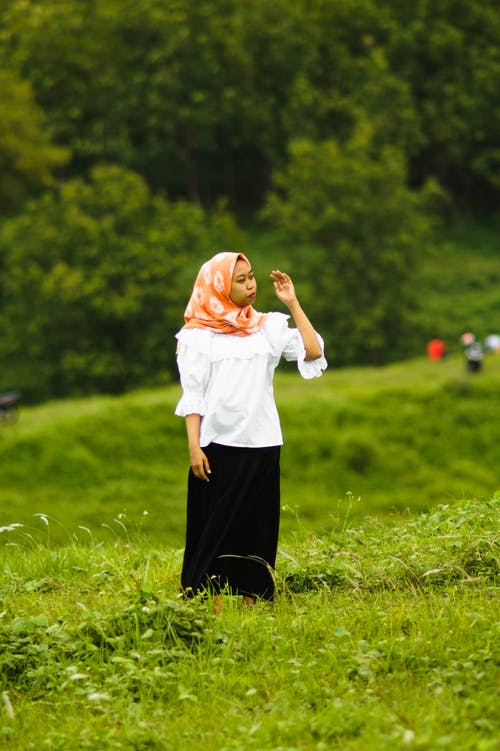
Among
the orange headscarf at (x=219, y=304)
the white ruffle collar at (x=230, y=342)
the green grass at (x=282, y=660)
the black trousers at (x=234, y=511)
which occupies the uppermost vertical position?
the orange headscarf at (x=219, y=304)

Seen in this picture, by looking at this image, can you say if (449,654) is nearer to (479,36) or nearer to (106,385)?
(106,385)

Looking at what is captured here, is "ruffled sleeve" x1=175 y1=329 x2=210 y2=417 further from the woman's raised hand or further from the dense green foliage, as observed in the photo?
the dense green foliage

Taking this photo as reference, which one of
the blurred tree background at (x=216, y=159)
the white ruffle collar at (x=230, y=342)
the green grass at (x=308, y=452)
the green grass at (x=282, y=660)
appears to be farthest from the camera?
the blurred tree background at (x=216, y=159)

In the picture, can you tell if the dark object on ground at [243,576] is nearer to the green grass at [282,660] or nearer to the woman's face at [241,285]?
the green grass at [282,660]

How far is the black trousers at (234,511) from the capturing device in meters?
5.88

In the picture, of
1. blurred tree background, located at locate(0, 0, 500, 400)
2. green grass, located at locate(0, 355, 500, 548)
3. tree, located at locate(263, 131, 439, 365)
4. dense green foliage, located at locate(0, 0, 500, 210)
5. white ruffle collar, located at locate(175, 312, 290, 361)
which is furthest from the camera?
dense green foliage, located at locate(0, 0, 500, 210)

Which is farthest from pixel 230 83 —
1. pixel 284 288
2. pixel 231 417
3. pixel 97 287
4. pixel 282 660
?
pixel 282 660

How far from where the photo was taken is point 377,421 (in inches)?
910

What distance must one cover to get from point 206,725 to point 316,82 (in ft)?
161

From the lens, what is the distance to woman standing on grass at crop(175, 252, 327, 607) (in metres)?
5.86

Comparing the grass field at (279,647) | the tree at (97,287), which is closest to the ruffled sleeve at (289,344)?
the grass field at (279,647)

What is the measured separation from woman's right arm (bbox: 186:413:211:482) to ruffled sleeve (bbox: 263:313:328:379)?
2.09 ft

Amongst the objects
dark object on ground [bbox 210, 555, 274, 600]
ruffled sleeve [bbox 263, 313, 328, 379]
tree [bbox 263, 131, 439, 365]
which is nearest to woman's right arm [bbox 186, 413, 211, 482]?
dark object on ground [bbox 210, 555, 274, 600]

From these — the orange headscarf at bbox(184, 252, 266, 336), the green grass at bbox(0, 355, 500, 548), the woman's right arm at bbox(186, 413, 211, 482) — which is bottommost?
the green grass at bbox(0, 355, 500, 548)
